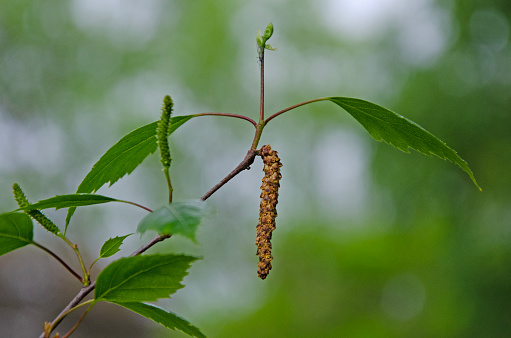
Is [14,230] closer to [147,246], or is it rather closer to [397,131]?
[147,246]

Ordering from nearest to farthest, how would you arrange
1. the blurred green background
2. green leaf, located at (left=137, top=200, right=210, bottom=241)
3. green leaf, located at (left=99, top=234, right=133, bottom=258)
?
green leaf, located at (left=137, top=200, right=210, bottom=241), green leaf, located at (left=99, top=234, right=133, bottom=258), the blurred green background

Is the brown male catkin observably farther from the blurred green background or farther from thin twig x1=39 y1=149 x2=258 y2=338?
the blurred green background

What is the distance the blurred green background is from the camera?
3.79m

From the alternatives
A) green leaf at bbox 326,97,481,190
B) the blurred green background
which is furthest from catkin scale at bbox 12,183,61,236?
the blurred green background

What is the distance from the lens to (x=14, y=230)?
28 centimetres

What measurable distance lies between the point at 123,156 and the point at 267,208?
4.5 inches

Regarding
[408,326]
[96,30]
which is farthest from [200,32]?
[408,326]

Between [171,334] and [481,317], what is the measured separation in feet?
8.01

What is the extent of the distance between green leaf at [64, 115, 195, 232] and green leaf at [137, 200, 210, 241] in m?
0.13

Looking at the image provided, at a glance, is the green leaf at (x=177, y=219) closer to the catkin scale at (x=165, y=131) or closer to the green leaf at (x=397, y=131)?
the catkin scale at (x=165, y=131)

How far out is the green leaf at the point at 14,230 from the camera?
0.91ft

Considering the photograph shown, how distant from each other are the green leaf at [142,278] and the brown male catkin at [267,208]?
0.19 ft

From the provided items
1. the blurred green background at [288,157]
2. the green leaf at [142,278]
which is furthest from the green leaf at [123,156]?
the blurred green background at [288,157]

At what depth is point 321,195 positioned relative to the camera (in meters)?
5.39
